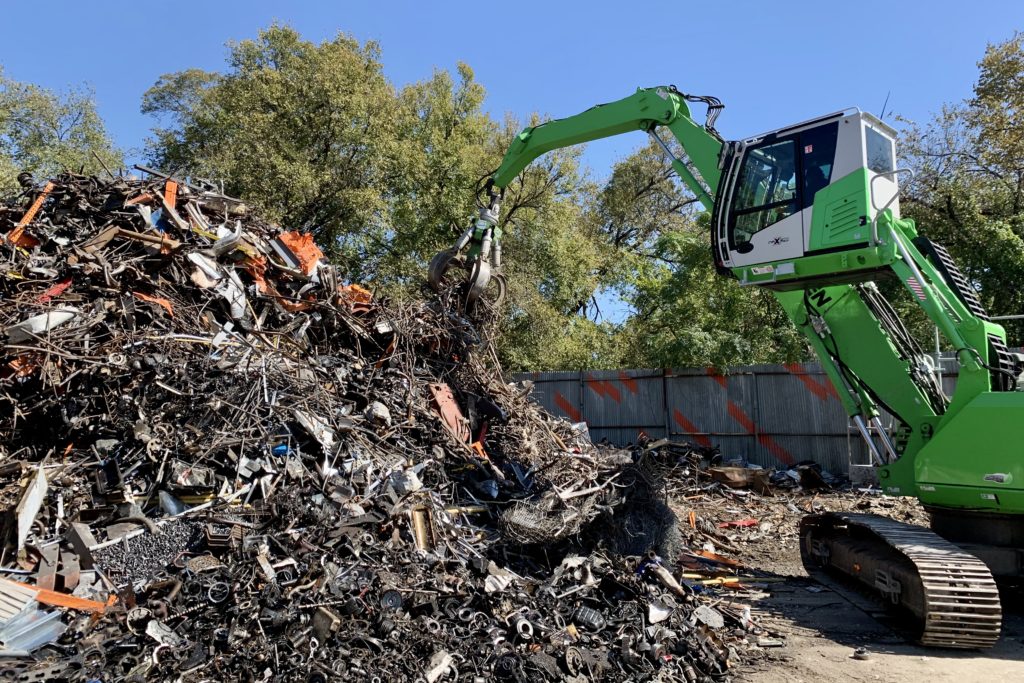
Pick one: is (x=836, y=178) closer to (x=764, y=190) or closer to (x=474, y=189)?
(x=764, y=190)

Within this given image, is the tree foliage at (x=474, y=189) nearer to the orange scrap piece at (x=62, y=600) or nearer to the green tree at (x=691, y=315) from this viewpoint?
the green tree at (x=691, y=315)

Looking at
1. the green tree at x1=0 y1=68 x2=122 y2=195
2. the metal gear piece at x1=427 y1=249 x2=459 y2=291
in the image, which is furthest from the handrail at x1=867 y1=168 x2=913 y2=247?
the green tree at x1=0 y1=68 x2=122 y2=195

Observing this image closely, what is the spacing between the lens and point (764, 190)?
6.93 meters

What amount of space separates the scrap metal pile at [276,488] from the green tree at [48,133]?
13869 millimetres

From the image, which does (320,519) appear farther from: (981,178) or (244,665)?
(981,178)

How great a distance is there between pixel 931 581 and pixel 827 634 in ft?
3.29

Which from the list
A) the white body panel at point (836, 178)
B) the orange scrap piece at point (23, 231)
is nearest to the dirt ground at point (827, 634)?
the white body panel at point (836, 178)

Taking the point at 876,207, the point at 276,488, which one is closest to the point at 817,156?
the point at 876,207

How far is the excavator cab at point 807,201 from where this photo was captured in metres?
6.29

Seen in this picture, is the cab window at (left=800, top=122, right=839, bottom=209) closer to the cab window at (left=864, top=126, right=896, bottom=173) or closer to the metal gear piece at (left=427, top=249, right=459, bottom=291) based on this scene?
the cab window at (left=864, top=126, right=896, bottom=173)

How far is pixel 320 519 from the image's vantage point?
5984mm

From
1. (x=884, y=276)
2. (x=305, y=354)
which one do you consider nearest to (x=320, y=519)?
(x=305, y=354)

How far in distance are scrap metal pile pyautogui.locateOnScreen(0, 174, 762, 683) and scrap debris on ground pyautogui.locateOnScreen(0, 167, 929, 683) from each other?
24 millimetres

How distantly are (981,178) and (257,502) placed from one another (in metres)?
16.8
